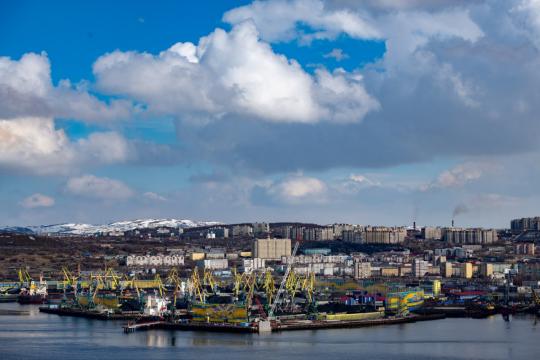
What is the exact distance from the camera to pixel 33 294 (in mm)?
38688

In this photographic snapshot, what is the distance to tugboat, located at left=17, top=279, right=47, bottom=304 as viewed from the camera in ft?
124

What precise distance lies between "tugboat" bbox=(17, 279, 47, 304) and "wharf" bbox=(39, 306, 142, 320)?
506cm

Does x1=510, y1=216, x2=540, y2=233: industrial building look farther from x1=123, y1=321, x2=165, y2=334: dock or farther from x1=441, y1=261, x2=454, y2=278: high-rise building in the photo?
x1=123, y1=321, x2=165, y2=334: dock

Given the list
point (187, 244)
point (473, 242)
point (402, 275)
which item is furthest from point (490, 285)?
point (187, 244)

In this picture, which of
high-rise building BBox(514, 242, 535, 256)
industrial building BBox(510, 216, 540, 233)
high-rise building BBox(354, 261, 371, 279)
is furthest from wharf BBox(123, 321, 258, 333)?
industrial building BBox(510, 216, 540, 233)

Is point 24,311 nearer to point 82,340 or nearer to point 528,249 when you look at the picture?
point 82,340

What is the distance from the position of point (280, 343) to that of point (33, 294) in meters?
19.3

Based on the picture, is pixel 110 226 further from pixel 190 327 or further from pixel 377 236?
pixel 190 327

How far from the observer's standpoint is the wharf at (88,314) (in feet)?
98.2

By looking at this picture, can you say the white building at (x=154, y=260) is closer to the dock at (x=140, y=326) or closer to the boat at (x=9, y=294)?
the boat at (x=9, y=294)

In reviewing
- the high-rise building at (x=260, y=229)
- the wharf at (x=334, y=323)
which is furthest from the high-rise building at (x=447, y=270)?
the high-rise building at (x=260, y=229)

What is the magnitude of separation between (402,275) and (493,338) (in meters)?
28.7

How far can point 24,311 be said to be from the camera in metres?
32.6

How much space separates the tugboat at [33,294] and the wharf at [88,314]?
16.6 feet
